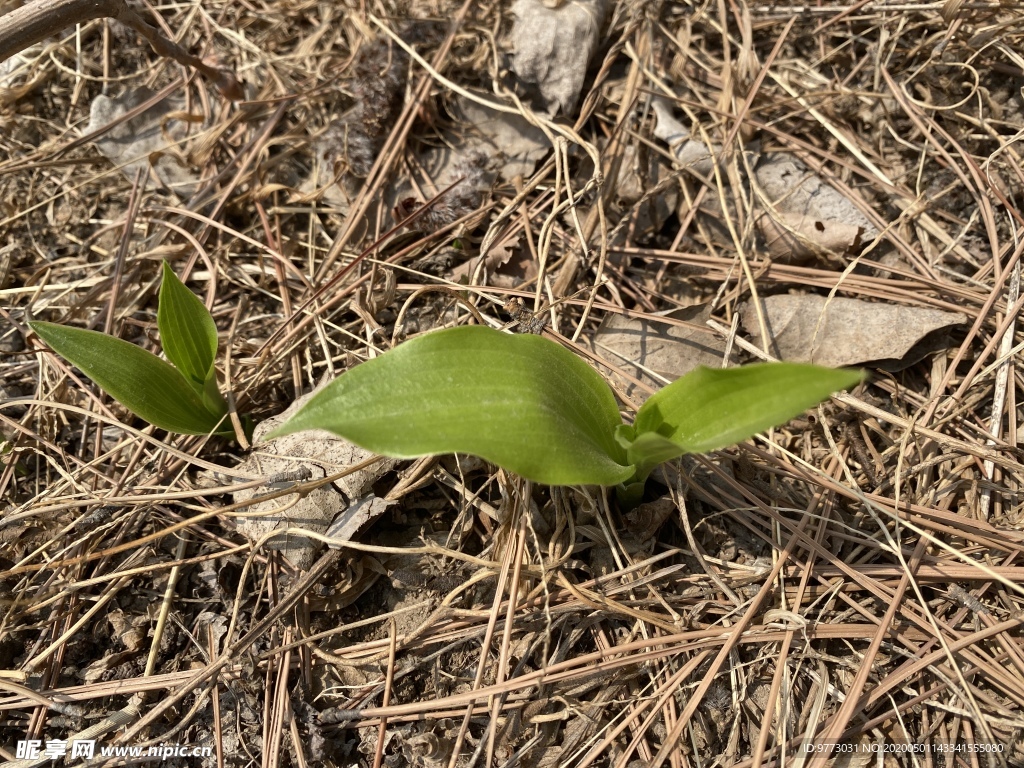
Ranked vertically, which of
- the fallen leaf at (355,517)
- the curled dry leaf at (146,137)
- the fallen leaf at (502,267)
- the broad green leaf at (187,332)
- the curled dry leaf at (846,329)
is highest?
the curled dry leaf at (146,137)

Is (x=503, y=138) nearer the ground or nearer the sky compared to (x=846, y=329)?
nearer the sky

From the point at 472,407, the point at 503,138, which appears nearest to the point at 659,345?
the point at 472,407

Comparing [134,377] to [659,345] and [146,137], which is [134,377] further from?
[659,345]

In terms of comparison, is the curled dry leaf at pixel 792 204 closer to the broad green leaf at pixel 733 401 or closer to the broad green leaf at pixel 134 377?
the broad green leaf at pixel 733 401

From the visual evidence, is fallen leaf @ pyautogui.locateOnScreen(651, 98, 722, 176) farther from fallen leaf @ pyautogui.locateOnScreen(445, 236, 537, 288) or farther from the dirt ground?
fallen leaf @ pyautogui.locateOnScreen(445, 236, 537, 288)

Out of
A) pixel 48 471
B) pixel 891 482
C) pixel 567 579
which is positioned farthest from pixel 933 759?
pixel 48 471

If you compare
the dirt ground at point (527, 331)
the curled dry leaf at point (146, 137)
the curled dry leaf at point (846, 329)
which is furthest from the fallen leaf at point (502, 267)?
the curled dry leaf at point (146, 137)
